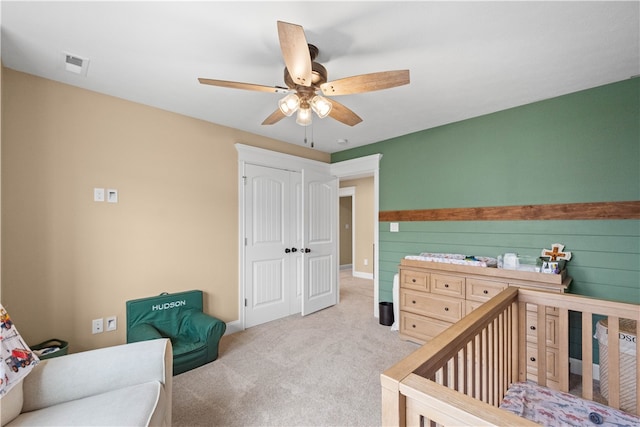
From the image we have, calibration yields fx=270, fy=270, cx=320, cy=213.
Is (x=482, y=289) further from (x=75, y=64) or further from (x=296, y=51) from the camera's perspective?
(x=75, y=64)

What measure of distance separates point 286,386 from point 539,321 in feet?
5.85

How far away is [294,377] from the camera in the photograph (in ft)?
7.35

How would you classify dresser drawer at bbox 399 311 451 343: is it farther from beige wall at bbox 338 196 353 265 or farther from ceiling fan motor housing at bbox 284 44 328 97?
beige wall at bbox 338 196 353 265

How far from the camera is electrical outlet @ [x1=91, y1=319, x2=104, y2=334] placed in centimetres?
228

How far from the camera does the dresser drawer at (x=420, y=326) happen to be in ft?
8.88

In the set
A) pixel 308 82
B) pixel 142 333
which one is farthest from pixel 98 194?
pixel 308 82

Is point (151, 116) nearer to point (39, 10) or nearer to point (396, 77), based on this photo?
point (39, 10)

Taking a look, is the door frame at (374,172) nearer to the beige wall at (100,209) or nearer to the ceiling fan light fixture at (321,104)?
the beige wall at (100,209)

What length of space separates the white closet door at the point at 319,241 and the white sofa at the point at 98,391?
91.0 inches

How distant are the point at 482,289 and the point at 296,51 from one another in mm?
2438

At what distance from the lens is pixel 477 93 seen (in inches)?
Answer: 92.7

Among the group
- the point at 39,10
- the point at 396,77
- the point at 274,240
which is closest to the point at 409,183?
the point at 274,240

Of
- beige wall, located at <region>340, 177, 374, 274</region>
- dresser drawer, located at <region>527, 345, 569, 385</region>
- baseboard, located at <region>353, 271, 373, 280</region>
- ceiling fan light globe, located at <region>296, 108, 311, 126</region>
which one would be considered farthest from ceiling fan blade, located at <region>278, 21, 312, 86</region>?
baseboard, located at <region>353, 271, 373, 280</region>

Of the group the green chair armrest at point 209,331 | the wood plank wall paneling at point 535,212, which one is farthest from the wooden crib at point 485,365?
the green chair armrest at point 209,331
